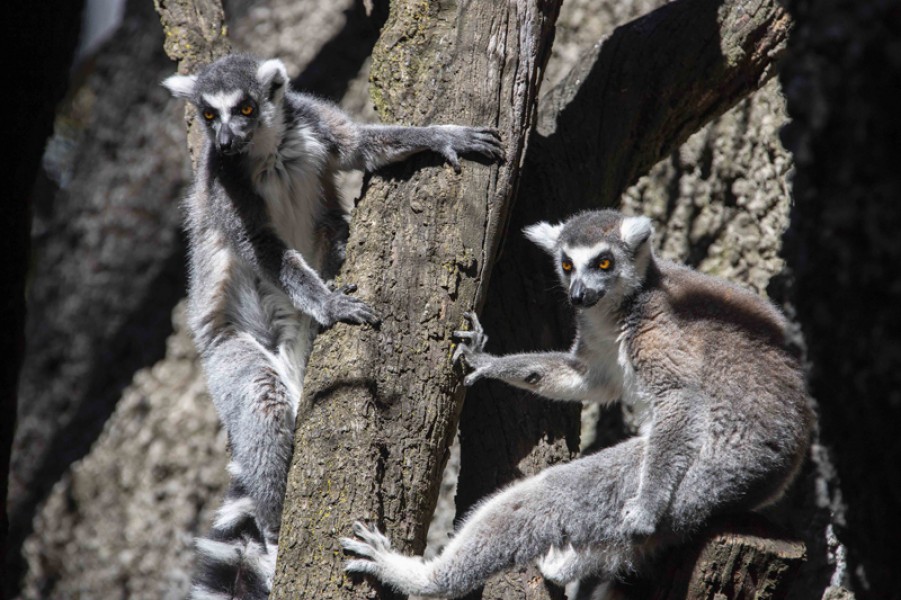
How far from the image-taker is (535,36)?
4.19 m

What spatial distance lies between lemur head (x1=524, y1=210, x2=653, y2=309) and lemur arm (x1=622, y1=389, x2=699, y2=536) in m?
0.61

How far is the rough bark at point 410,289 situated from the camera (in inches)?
137

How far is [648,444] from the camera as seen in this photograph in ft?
12.2

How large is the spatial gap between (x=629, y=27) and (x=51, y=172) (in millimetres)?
6911

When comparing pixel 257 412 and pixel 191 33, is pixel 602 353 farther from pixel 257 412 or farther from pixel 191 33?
pixel 191 33

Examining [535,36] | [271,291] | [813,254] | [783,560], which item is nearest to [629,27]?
[535,36]

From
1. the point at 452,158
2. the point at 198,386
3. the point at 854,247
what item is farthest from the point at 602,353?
the point at 198,386

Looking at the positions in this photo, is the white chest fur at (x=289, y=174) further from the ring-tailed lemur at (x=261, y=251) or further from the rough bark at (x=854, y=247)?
the rough bark at (x=854, y=247)

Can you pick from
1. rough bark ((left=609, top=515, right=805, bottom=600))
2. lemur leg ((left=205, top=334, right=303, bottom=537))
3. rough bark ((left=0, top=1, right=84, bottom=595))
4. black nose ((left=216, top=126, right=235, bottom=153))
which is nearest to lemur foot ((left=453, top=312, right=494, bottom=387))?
lemur leg ((left=205, top=334, right=303, bottom=537))

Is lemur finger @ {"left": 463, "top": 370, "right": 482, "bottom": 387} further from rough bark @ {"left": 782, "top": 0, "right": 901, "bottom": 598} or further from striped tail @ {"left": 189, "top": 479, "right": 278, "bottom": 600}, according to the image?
rough bark @ {"left": 782, "top": 0, "right": 901, "bottom": 598}

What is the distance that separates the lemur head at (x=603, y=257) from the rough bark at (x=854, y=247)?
6.61 feet

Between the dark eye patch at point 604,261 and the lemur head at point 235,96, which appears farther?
the lemur head at point 235,96

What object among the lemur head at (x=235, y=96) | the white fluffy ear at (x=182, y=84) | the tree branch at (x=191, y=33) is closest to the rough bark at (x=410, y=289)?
the lemur head at (x=235, y=96)

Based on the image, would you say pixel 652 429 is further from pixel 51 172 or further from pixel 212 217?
pixel 51 172
